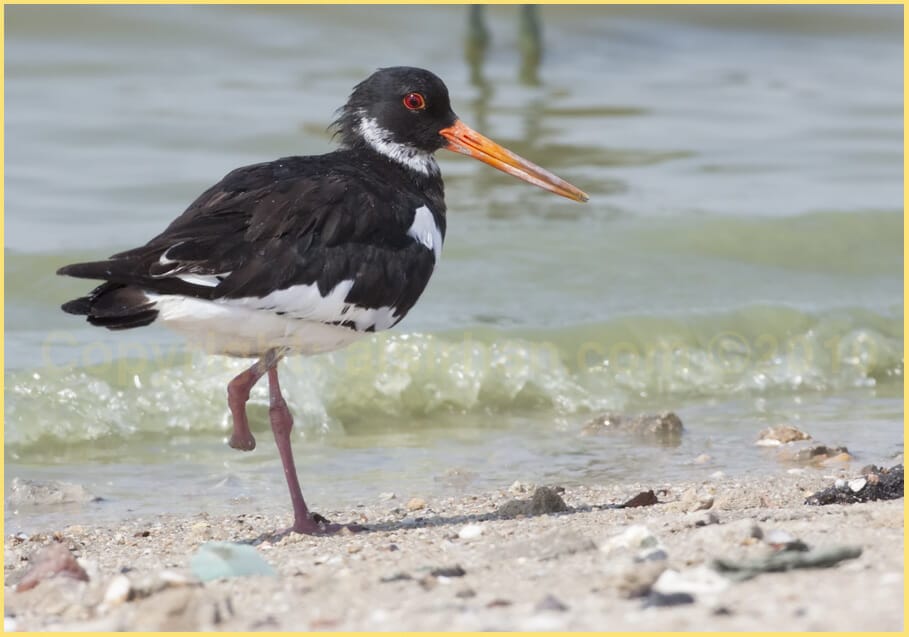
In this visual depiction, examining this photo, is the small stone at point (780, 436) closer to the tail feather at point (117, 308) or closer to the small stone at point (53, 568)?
the tail feather at point (117, 308)

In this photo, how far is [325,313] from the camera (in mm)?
5379

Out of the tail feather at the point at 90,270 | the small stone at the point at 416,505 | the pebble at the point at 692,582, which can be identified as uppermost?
the tail feather at the point at 90,270

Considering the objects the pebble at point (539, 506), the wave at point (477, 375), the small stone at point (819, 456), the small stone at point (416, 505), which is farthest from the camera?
the wave at point (477, 375)

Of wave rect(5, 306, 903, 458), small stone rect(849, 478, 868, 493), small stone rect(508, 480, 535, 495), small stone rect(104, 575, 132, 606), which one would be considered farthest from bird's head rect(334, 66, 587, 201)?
small stone rect(104, 575, 132, 606)

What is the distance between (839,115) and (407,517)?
10.9m

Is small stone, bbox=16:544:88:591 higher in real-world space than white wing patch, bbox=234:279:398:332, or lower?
lower

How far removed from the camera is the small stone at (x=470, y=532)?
4.92 metres

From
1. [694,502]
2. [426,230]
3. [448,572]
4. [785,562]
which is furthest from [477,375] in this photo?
[785,562]

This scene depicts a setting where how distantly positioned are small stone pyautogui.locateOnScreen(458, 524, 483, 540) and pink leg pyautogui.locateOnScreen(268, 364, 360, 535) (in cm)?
65

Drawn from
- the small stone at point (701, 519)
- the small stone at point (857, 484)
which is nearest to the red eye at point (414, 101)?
the small stone at point (701, 519)

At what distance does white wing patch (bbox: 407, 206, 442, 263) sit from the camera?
5.73 m

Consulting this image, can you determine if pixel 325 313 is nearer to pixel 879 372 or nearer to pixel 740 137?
pixel 879 372

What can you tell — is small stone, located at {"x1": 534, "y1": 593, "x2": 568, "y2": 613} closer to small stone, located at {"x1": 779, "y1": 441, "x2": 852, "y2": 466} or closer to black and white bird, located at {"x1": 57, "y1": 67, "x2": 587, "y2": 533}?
black and white bird, located at {"x1": 57, "y1": 67, "x2": 587, "y2": 533}

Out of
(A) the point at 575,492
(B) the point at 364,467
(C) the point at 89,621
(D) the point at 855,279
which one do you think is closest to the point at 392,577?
(C) the point at 89,621
